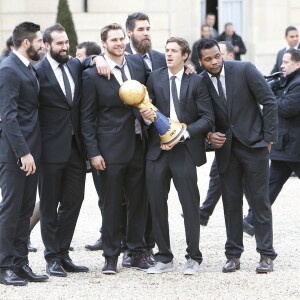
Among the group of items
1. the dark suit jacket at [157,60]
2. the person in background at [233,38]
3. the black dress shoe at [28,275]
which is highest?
the dark suit jacket at [157,60]

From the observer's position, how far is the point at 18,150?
9.27 metres

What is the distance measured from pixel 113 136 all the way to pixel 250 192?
132 centimetres

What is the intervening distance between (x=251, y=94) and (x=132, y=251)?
1800 millimetres

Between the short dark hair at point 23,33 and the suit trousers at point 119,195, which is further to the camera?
the suit trousers at point 119,195

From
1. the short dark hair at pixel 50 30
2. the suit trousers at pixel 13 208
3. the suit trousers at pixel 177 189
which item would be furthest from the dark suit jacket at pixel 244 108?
the suit trousers at pixel 13 208

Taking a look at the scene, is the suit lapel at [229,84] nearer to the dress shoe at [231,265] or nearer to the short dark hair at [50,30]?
the dress shoe at [231,265]

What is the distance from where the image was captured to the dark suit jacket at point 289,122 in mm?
11609

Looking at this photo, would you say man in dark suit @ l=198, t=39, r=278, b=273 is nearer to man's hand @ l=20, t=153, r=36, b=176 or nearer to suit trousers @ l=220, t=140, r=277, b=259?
suit trousers @ l=220, t=140, r=277, b=259

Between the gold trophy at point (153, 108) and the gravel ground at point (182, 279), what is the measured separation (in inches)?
47.9

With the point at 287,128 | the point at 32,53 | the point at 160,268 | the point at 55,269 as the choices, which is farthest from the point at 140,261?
the point at 287,128

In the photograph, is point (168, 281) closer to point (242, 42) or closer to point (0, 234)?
point (0, 234)

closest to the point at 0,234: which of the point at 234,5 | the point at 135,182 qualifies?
the point at 135,182

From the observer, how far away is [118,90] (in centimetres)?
995

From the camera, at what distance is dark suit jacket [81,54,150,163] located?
391 inches
